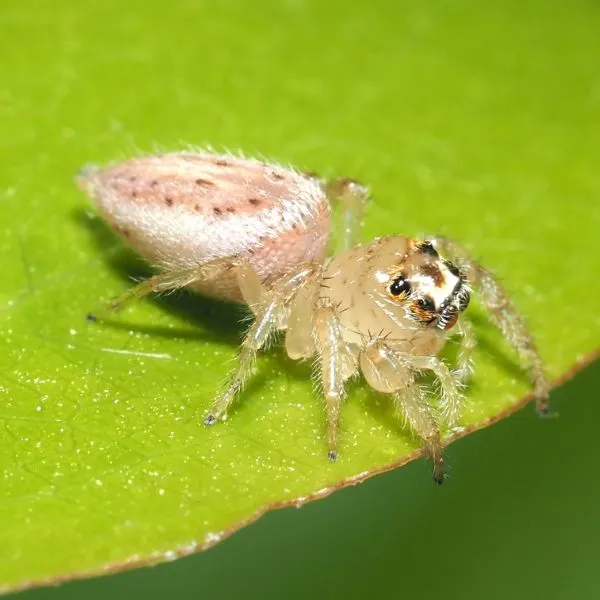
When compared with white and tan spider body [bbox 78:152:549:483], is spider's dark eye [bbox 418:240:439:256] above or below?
above

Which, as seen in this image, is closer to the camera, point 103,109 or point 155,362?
point 155,362

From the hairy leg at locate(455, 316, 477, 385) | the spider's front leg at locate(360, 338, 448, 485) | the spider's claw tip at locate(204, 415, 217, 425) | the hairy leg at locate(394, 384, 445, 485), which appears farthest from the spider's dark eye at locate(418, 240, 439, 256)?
the spider's claw tip at locate(204, 415, 217, 425)

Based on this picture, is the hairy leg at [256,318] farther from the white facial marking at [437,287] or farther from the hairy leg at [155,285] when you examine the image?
the white facial marking at [437,287]

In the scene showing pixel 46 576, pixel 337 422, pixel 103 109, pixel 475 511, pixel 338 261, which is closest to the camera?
pixel 46 576

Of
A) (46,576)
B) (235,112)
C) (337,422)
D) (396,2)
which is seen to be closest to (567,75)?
(396,2)

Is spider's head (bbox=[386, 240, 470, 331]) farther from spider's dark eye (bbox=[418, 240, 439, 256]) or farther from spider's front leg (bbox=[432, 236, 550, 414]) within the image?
spider's front leg (bbox=[432, 236, 550, 414])

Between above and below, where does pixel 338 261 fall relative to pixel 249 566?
above

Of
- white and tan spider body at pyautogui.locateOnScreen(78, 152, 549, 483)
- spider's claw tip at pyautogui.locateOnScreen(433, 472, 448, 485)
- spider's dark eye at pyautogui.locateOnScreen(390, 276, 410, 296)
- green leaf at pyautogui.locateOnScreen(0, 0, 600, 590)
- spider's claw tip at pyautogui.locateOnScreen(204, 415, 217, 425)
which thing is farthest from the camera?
spider's dark eye at pyautogui.locateOnScreen(390, 276, 410, 296)

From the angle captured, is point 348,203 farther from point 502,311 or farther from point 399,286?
point 502,311

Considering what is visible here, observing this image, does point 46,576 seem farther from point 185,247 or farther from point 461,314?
point 461,314
